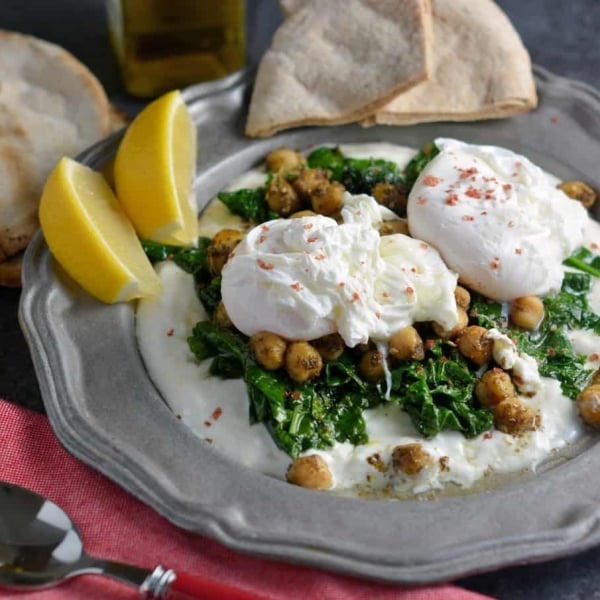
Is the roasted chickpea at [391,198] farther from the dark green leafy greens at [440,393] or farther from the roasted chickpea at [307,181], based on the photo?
the dark green leafy greens at [440,393]

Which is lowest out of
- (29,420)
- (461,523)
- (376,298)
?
(29,420)

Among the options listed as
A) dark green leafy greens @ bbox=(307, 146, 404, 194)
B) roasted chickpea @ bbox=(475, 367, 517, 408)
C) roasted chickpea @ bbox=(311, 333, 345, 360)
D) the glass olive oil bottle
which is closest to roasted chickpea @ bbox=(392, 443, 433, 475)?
roasted chickpea @ bbox=(475, 367, 517, 408)

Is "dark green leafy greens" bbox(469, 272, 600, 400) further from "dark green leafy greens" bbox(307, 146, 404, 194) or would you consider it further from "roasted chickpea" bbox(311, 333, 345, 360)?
"dark green leafy greens" bbox(307, 146, 404, 194)

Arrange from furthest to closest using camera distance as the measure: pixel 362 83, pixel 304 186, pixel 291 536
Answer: pixel 362 83 < pixel 304 186 < pixel 291 536

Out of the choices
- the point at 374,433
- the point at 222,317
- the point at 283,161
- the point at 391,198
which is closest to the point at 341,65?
the point at 283,161

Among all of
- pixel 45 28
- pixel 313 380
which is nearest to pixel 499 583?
pixel 313 380

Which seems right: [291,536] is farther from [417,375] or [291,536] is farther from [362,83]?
[362,83]
